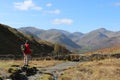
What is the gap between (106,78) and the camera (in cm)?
3356

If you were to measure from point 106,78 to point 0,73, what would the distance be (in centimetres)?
1063

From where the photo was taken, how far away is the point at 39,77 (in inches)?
1201

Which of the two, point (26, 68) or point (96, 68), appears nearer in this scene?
point (26, 68)

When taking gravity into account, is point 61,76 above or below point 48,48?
below

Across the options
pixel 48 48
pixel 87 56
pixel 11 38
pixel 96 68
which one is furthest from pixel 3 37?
pixel 96 68

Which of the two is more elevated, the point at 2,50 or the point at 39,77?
the point at 2,50

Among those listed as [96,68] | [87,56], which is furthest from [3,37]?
[96,68]

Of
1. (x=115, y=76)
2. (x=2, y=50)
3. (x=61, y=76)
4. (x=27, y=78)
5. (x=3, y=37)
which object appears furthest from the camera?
(x=3, y=37)

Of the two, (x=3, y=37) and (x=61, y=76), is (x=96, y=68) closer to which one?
(x=61, y=76)

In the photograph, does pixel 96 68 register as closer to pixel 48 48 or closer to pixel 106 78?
pixel 106 78

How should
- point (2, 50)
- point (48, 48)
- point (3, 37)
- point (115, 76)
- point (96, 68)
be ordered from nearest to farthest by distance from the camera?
point (115, 76), point (96, 68), point (2, 50), point (3, 37), point (48, 48)

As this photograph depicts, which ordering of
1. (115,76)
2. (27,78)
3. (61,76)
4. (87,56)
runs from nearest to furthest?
(27,78), (61,76), (115,76), (87,56)

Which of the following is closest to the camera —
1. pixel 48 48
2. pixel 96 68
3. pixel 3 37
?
pixel 96 68

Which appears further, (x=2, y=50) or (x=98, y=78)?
(x=2, y=50)
